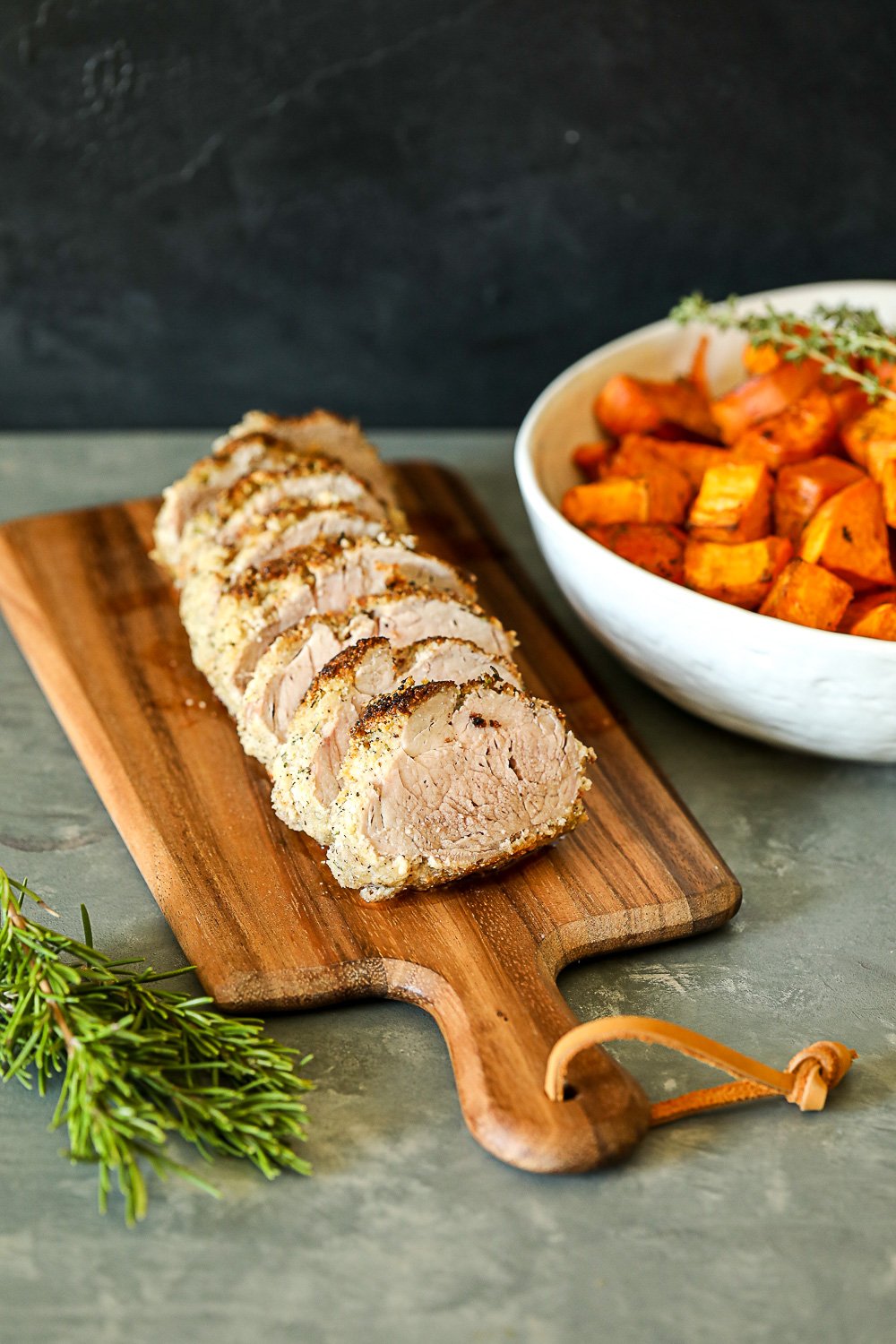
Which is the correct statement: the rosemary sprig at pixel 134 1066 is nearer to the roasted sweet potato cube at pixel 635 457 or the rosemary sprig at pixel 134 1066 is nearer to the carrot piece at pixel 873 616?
the carrot piece at pixel 873 616

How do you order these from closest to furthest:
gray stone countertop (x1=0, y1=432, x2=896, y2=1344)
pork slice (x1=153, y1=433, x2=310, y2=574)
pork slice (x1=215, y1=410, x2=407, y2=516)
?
gray stone countertop (x1=0, y1=432, x2=896, y2=1344) → pork slice (x1=153, y1=433, x2=310, y2=574) → pork slice (x1=215, y1=410, x2=407, y2=516)

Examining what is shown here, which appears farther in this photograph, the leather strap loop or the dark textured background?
the dark textured background

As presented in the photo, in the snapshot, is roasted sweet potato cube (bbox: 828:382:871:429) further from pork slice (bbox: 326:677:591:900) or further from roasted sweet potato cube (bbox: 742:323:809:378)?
pork slice (bbox: 326:677:591:900)

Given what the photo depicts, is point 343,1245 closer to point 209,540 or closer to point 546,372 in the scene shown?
point 209,540

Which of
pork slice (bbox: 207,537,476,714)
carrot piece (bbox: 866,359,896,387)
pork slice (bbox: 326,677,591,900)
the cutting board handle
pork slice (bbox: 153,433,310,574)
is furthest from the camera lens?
pork slice (bbox: 153,433,310,574)

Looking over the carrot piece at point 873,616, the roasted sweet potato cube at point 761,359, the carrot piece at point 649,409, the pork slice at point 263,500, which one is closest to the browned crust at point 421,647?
the pork slice at point 263,500

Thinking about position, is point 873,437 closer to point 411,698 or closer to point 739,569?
point 739,569

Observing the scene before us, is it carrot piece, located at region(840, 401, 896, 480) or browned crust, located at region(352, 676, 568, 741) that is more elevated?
browned crust, located at region(352, 676, 568, 741)

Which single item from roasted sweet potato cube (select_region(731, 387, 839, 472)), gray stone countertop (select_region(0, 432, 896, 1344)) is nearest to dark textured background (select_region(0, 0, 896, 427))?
roasted sweet potato cube (select_region(731, 387, 839, 472))

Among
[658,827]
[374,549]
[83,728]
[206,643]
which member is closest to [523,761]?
[658,827]
